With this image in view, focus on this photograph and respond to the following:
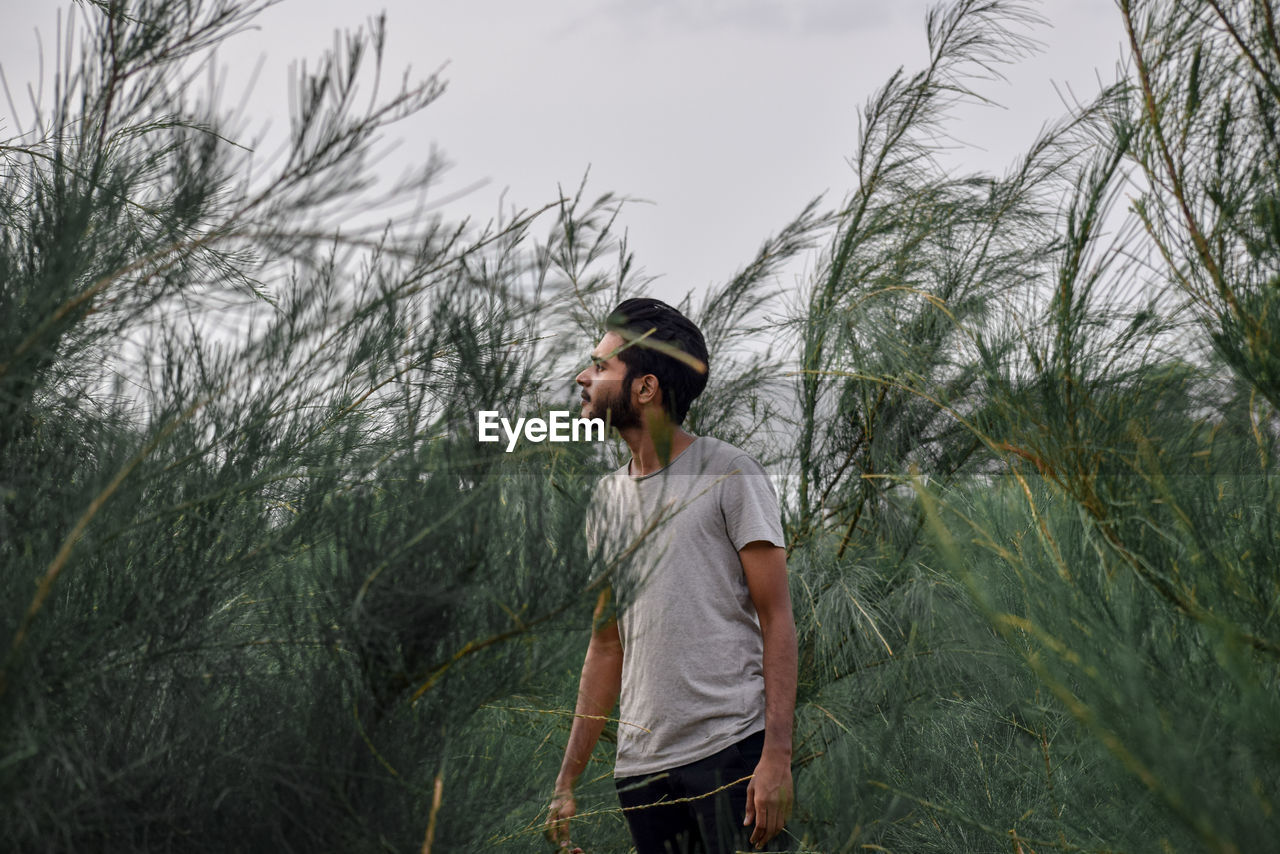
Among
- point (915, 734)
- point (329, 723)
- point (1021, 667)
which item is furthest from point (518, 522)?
point (915, 734)

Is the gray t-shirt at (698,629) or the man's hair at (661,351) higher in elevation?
the man's hair at (661,351)

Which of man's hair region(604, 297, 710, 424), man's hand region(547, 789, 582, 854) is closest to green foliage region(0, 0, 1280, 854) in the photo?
man's hand region(547, 789, 582, 854)

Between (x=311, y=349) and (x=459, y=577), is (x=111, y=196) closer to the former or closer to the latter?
(x=311, y=349)

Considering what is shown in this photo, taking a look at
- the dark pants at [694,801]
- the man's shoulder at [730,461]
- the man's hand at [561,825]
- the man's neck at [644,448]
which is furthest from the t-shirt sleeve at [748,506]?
the man's hand at [561,825]

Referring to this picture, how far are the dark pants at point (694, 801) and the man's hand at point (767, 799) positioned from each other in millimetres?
26

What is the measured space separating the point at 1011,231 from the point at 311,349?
8.02ft

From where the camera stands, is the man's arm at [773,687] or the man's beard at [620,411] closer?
the man's arm at [773,687]

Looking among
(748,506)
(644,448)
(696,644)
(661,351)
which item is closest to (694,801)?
(696,644)

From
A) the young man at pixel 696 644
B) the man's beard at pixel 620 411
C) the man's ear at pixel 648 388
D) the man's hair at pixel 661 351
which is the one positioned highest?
the man's hair at pixel 661 351

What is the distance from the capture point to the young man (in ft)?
5.04

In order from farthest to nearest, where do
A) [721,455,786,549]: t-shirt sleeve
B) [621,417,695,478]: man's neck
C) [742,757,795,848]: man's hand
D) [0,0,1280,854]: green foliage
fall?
[621,417,695,478]: man's neck → [721,455,786,549]: t-shirt sleeve → [742,757,795,848]: man's hand → [0,0,1280,854]: green foliage

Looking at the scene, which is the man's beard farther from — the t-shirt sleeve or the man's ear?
the t-shirt sleeve

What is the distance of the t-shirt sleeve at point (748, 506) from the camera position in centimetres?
159

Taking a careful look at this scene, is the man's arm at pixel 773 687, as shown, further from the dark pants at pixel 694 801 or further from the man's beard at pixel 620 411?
the man's beard at pixel 620 411
